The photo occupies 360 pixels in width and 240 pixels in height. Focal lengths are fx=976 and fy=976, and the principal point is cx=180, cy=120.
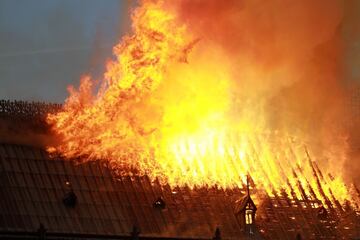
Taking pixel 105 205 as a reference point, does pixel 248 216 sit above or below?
above

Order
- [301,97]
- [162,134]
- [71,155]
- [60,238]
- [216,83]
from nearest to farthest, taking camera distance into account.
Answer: [60,238], [71,155], [162,134], [216,83], [301,97]

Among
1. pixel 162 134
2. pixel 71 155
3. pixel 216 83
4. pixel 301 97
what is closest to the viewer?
pixel 71 155

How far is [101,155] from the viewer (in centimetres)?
7969

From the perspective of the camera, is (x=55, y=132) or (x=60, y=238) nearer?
(x=60, y=238)

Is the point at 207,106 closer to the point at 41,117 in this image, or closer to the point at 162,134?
the point at 162,134

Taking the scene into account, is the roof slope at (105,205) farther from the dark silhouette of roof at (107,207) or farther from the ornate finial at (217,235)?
the ornate finial at (217,235)

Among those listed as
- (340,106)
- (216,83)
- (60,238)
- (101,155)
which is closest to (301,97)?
(340,106)

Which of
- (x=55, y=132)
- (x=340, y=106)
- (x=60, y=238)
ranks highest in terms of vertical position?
(x=340, y=106)

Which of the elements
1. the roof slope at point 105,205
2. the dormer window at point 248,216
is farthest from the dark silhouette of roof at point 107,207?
the dormer window at point 248,216

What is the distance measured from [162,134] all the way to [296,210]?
544 inches

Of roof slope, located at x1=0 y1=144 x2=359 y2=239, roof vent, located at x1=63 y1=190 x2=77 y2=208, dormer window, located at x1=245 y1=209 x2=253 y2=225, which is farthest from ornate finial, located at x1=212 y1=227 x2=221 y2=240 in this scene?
roof vent, located at x1=63 y1=190 x2=77 y2=208

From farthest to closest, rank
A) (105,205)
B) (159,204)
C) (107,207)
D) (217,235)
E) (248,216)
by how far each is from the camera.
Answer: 1. (248,216)
2. (159,204)
3. (217,235)
4. (105,205)
5. (107,207)

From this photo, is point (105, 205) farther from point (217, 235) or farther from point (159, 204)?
point (217, 235)

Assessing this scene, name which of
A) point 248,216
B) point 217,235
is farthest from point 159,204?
point 248,216
